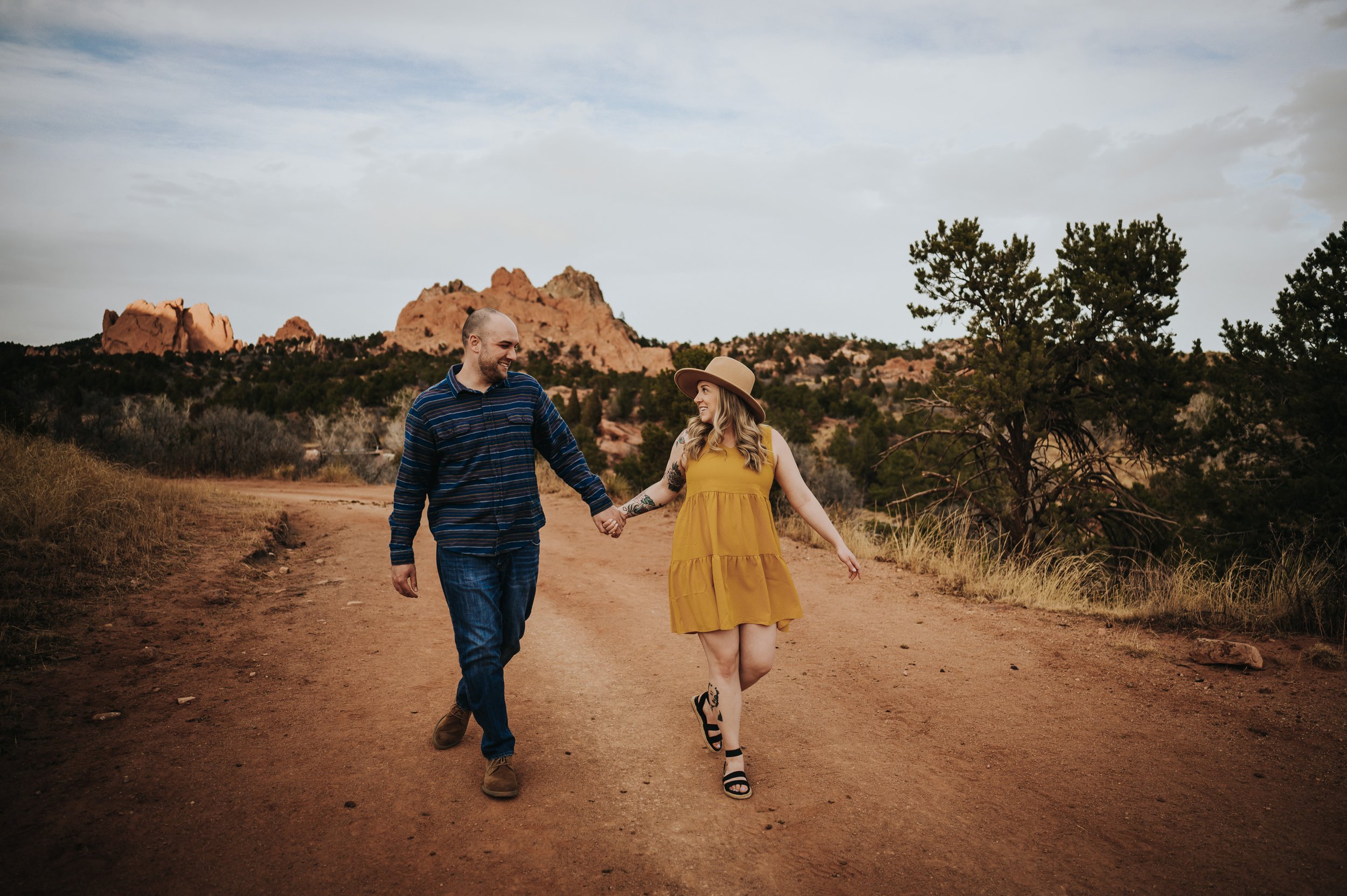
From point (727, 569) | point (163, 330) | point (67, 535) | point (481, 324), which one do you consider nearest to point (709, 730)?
point (727, 569)

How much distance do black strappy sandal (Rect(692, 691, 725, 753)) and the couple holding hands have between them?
0.31m

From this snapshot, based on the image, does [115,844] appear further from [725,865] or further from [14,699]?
[725,865]

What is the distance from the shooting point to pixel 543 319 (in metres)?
73.3

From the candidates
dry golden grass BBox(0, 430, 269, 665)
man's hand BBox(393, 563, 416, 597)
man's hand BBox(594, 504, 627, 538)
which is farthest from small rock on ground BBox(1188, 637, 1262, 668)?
dry golden grass BBox(0, 430, 269, 665)

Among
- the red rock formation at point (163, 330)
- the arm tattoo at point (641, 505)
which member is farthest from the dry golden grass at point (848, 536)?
the red rock formation at point (163, 330)

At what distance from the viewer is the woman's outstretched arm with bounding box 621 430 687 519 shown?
3584mm

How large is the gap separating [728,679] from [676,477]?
103 centimetres

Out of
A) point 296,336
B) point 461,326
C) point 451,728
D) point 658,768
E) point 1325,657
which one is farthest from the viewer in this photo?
point 296,336

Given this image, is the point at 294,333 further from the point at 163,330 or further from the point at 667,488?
the point at 667,488

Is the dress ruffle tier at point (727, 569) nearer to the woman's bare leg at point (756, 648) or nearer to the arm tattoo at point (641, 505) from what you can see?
the woman's bare leg at point (756, 648)

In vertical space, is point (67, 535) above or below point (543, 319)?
below

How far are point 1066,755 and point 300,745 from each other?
403cm

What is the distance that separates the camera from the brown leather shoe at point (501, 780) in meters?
3.22

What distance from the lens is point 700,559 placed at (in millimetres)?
3404
